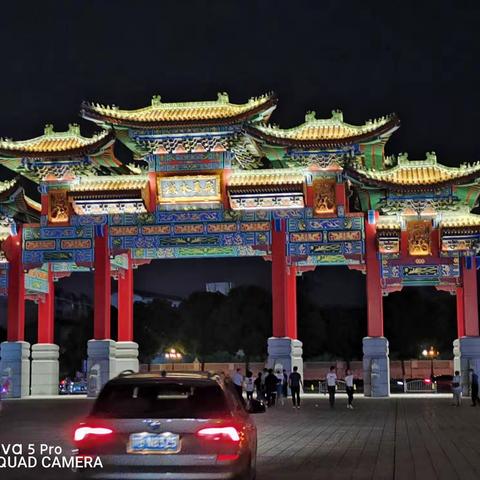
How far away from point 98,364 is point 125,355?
2.39 metres

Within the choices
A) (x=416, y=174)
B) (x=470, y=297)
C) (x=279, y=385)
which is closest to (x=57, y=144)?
(x=279, y=385)

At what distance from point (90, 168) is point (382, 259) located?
12784mm

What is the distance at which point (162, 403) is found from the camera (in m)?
10.0

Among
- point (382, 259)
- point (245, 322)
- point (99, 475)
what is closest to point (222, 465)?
point (99, 475)

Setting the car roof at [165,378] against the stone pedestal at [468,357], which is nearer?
the car roof at [165,378]

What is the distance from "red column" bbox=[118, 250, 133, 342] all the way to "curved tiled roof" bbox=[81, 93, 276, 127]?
6.75m

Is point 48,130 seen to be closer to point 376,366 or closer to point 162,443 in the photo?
point 376,366

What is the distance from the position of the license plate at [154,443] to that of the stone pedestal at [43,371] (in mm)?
31773

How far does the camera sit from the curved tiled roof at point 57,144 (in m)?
36.4

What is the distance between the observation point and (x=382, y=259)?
38812mm

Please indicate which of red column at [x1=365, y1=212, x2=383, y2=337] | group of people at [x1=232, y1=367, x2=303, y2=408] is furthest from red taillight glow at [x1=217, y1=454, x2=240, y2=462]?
red column at [x1=365, y1=212, x2=383, y2=337]

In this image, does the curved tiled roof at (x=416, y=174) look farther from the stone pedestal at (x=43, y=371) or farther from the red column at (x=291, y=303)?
the stone pedestal at (x=43, y=371)

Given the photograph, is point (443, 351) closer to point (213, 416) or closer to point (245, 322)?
point (245, 322)

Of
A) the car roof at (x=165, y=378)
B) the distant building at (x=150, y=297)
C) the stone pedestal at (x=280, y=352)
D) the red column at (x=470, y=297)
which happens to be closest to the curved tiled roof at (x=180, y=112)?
the stone pedestal at (x=280, y=352)
